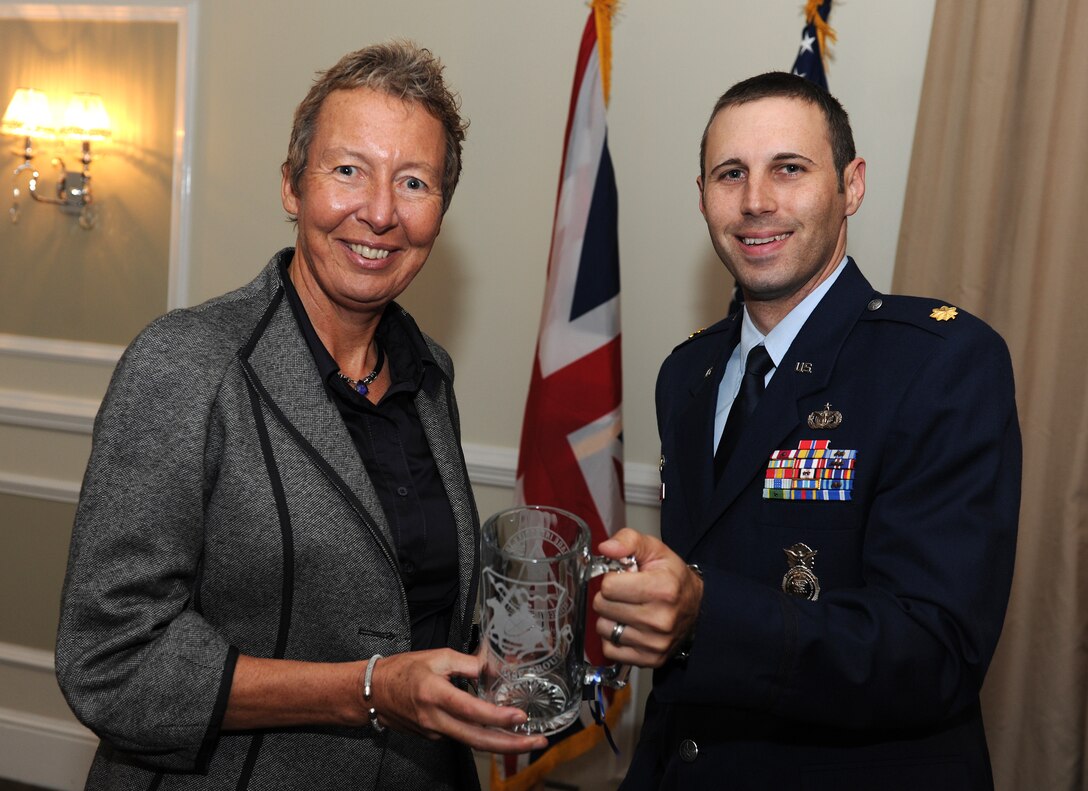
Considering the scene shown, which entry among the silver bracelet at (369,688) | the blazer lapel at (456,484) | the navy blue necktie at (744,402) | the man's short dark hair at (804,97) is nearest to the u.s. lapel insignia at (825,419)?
the navy blue necktie at (744,402)

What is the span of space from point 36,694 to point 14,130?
6.96ft

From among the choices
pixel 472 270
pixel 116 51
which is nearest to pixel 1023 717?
pixel 472 270

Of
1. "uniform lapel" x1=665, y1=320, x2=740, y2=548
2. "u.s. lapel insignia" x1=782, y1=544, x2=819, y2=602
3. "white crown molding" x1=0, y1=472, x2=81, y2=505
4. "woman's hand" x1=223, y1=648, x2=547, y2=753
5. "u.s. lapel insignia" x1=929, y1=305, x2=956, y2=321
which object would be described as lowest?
"white crown molding" x1=0, y1=472, x2=81, y2=505

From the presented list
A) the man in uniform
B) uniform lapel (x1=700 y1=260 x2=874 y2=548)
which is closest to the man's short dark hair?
the man in uniform

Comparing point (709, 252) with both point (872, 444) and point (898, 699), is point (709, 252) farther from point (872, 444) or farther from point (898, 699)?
point (898, 699)

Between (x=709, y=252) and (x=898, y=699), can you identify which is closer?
(x=898, y=699)

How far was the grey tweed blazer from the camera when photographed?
135 cm

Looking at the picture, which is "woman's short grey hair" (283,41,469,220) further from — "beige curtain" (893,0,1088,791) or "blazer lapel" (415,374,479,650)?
"beige curtain" (893,0,1088,791)

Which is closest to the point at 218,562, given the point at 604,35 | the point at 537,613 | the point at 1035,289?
the point at 537,613

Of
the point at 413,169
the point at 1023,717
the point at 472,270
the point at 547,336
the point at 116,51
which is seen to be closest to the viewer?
the point at 413,169

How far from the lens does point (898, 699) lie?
1261mm

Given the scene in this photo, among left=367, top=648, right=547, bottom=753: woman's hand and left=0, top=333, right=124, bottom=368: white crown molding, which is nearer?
left=367, top=648, right=547, bottom=753: woman's hand

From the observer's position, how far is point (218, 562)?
144 centimetres

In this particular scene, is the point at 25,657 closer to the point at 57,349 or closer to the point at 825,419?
the point at 57,349
